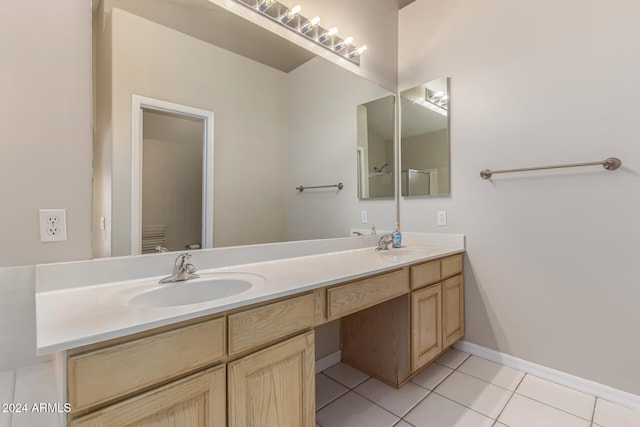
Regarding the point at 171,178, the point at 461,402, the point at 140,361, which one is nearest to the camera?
the point at 140,361

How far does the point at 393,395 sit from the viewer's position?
5.56 ft

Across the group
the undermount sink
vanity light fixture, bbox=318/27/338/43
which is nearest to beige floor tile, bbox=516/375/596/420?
the undermount sink

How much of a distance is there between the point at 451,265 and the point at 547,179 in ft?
2.56

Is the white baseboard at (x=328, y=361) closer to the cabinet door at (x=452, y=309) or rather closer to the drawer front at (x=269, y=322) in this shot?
the cabinet door at (x=452, y=309)

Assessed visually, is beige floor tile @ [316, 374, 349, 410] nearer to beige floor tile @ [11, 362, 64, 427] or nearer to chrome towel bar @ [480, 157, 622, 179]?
beige floor tile @ [11, 362, 64, 427]

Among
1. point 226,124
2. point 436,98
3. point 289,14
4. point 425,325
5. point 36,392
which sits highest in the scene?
point 289,14

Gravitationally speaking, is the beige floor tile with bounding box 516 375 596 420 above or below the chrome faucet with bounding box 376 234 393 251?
below

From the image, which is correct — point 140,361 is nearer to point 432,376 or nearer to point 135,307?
point 135,307

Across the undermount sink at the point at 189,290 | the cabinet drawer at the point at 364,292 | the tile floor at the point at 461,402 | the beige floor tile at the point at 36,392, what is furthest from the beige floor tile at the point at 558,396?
the beige floor tile at the point at 36,392

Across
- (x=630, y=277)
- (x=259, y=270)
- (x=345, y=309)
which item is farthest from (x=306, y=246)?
(x=630, y=277)

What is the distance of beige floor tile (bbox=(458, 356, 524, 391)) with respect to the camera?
1.79 metres

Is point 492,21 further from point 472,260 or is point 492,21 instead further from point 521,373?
point 521,373

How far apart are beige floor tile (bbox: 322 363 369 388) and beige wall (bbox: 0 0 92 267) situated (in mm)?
1533

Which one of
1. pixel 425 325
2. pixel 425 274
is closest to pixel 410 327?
pixel 425 325
